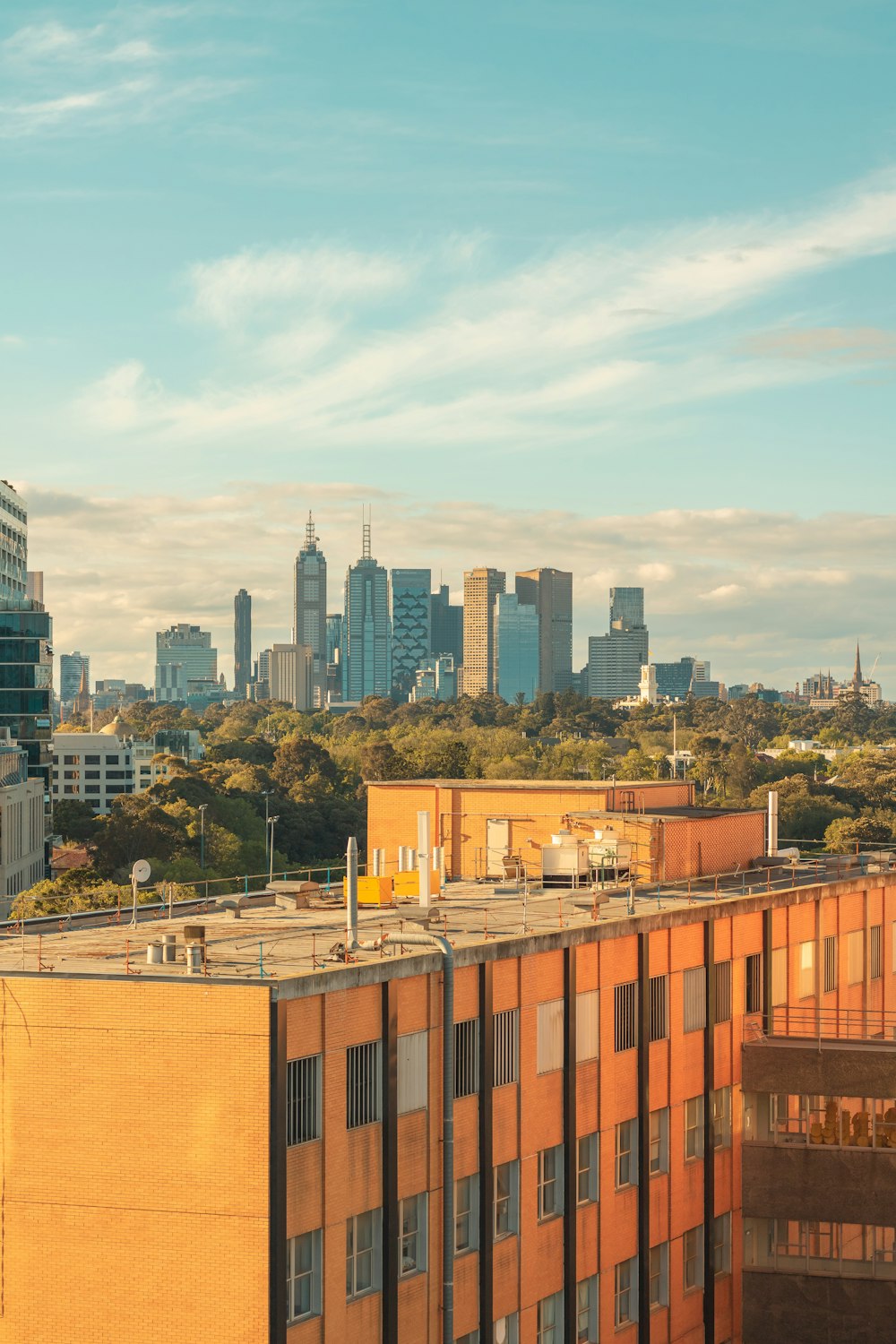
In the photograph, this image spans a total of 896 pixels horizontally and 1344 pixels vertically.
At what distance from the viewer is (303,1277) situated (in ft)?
88.0

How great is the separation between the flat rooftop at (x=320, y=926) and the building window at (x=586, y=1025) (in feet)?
5.32

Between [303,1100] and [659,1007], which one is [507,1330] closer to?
[659,1007]

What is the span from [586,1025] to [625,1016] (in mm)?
1912

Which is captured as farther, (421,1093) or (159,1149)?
(421,1093)

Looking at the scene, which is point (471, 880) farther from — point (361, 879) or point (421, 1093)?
point (421, 1093)

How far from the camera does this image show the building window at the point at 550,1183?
33438 mm

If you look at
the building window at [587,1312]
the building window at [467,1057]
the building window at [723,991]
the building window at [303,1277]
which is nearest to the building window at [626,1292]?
the building window at [587,1312]

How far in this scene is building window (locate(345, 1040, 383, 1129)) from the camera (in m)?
28.0

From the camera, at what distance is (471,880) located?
47.8 meters

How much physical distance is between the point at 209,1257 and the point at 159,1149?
1.98 meters

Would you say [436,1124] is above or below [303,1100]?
below

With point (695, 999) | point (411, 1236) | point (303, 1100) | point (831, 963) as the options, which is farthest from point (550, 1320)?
point (831, 963)

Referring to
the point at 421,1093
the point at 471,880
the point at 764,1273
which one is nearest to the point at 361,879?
the point at 471,880

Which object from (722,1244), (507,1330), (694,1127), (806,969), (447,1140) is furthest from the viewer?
(806,969)
